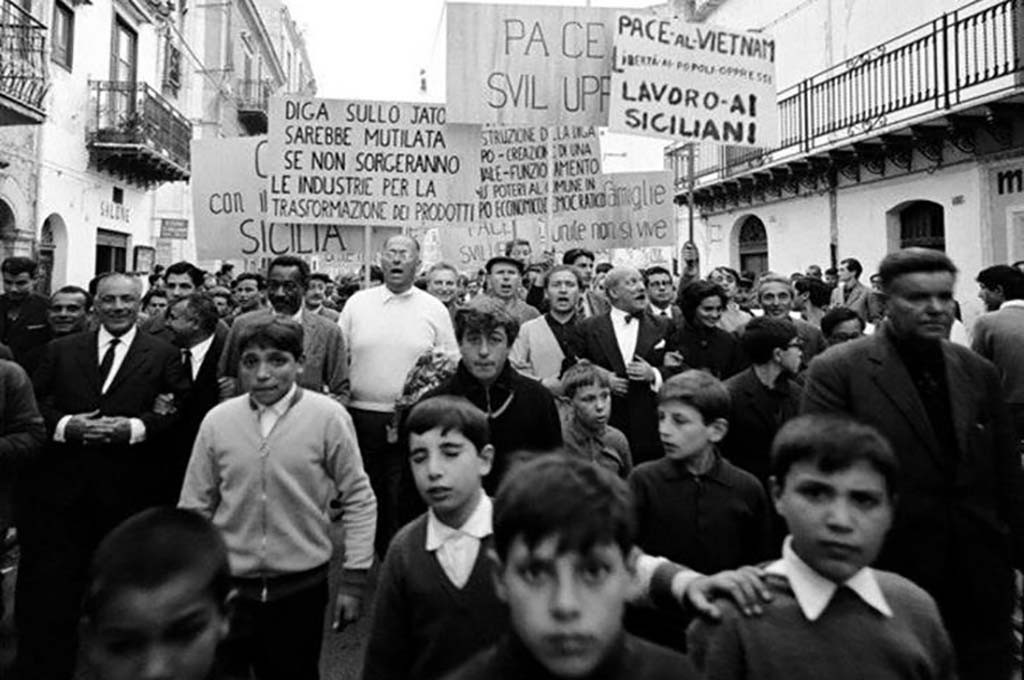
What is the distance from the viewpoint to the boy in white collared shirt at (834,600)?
1.73 m

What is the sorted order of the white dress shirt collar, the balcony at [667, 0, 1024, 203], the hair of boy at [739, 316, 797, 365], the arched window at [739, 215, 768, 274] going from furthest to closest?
the arched window at [739, 215, 768, 274] → the balcony at [667, 0, 1024, 203] → the hair of boy at [739, 316, 797, 365] → the white dress shirt collar

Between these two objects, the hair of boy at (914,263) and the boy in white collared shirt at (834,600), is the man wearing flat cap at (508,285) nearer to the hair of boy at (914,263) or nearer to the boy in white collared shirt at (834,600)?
the hair of boy at (914,263)

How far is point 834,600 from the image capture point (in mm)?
1786

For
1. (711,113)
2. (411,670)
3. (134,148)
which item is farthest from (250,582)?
(134,148)

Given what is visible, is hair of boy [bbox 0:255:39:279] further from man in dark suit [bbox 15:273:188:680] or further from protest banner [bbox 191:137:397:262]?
man in dark suit [bbox 15:273:188:680]

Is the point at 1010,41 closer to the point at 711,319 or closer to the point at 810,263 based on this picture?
the point at 810,263

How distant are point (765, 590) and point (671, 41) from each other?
21.6 feet

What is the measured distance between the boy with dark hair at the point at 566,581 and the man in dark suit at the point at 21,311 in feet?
17.3

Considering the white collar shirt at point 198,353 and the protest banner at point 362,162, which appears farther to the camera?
the protest banner at point 362,162

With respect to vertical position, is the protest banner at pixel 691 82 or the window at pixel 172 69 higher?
the window at pixel 172 69

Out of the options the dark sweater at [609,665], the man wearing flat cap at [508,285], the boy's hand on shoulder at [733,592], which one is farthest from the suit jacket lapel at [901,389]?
the man wearing flat cap at [508,285]

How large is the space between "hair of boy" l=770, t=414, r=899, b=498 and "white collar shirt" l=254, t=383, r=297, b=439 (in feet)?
6.23

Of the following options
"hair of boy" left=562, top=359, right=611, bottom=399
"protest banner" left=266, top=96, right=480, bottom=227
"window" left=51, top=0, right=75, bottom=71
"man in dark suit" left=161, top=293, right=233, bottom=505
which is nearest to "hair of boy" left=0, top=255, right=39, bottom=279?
"man in dark suit" left=161, top=293, right=233, bottom=505

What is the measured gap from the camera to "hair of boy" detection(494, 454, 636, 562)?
148 cm
